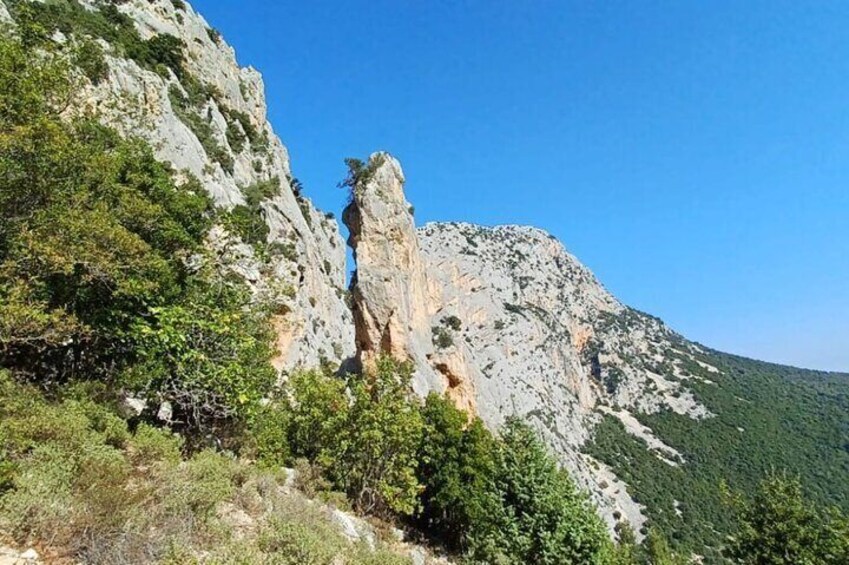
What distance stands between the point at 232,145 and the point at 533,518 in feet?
135

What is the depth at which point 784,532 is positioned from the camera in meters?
19.7

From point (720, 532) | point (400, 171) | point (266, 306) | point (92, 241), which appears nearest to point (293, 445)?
point (266, 306)

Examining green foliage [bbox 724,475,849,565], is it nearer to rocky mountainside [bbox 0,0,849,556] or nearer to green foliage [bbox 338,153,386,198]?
rocky mountainside [bbox 0,0,849,556]

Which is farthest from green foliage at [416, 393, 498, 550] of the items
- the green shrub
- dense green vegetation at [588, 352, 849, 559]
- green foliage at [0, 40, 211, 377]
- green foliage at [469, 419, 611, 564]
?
dense green vegetation at [588, 352, 849, 559]

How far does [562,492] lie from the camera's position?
2019 centimetres

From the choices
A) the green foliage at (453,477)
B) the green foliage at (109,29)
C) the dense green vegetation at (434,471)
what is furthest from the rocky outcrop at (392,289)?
the green foliage at (109,29)

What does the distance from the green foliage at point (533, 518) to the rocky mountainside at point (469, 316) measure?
10.6 m

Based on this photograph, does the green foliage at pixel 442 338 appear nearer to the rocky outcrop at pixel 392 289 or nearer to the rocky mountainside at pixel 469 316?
the rocky outcrop at pixel 392 289

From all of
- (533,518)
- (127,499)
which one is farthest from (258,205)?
(127,499)

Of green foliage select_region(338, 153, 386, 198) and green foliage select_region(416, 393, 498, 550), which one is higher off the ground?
green foliage select_region(338, 153, 386, 198)

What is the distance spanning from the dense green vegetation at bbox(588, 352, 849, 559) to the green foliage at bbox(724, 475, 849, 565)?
6752cm

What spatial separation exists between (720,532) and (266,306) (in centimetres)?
9914

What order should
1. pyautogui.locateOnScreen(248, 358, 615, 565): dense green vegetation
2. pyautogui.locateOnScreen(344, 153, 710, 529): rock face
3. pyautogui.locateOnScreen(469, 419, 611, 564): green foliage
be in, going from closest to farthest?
pyautogui.locateOnScreen(469, 419, 611, 564): green foliage
pyautogui.locateOnScreen(248, 358, 615, 565): dense green vegetation
pyautogui.locateOnScreen(344, 153, 710, 529): rock face

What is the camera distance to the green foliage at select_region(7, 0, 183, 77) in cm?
2884
